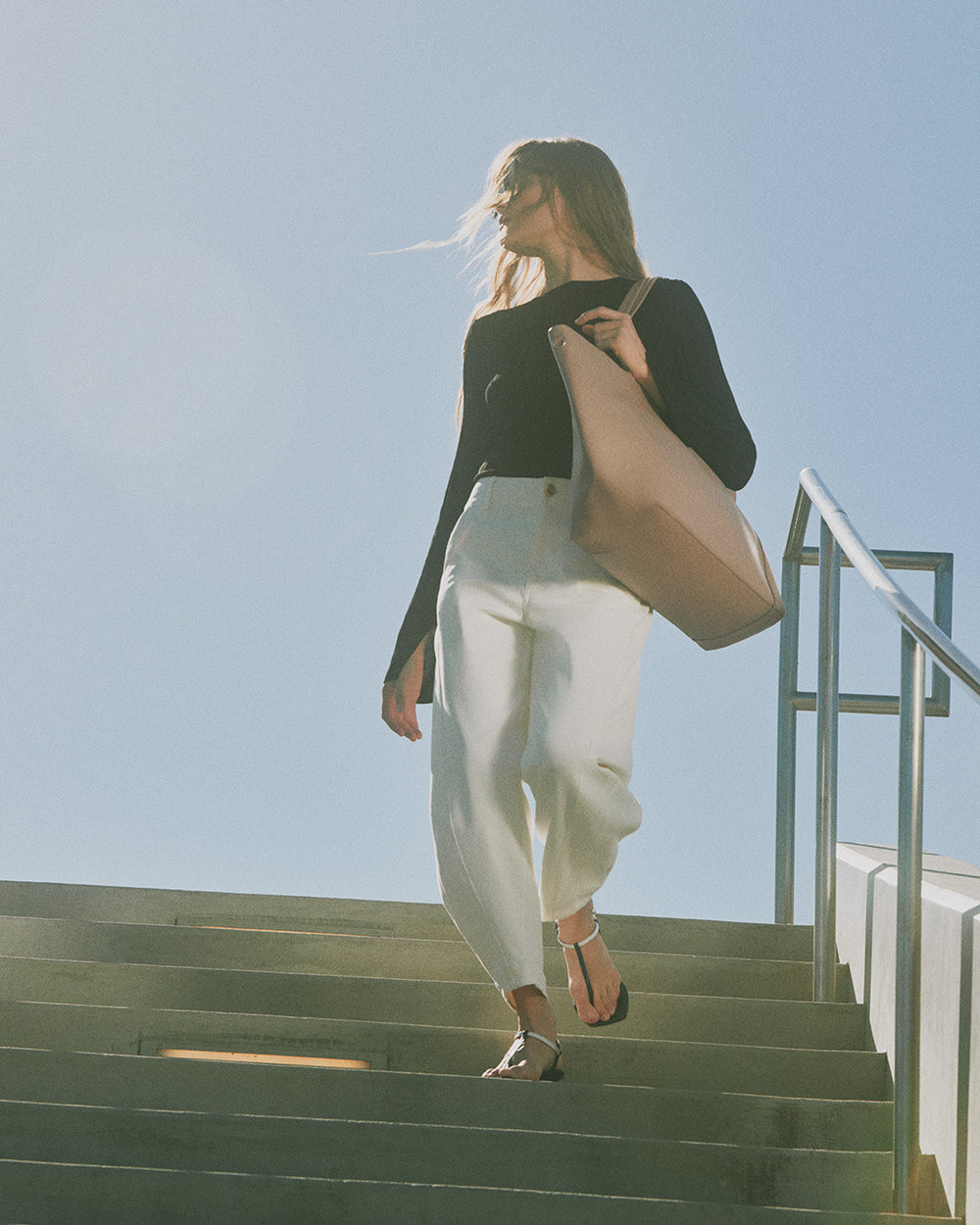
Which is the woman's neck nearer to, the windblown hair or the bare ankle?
the windblown hair

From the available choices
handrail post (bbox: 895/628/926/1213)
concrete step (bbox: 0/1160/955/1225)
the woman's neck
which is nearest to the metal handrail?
handrail post (bbox: 895/628/926/1213)

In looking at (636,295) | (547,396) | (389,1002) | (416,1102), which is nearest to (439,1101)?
(416,1102)

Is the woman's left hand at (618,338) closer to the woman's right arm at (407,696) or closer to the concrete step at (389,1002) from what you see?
the woman's right arm at (407,696)

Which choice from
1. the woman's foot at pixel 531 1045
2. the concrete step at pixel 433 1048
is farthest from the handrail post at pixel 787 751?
the woman's foot at pixel 531 1045

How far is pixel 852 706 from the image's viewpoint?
2.99 m

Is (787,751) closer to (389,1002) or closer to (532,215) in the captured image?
(389,1002)

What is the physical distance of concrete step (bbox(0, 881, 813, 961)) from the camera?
299 centimetres

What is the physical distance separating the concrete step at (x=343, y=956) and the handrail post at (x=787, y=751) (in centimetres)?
69

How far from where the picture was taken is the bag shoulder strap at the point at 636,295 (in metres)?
2.11

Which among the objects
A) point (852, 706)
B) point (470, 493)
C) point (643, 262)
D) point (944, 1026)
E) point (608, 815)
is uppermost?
point (643, 262)

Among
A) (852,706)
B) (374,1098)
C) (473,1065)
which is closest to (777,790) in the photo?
(852,706)

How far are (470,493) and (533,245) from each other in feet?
1.32

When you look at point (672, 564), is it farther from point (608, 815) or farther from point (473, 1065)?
point (473, 1065)

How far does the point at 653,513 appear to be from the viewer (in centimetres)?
198
